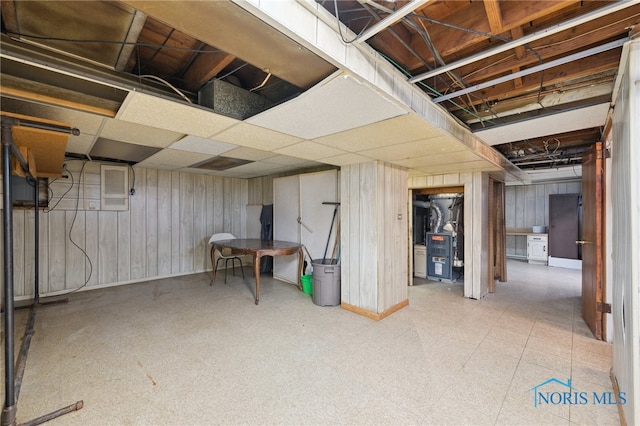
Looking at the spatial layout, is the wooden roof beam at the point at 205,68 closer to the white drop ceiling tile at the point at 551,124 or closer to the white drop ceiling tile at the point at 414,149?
the white drop ceiling tile at the point at 414,149

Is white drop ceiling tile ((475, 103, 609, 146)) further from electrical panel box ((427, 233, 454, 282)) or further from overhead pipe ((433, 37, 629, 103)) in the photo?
electrical panel box ((427, 233, 454, 282))

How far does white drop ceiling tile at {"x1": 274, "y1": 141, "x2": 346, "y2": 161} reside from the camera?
272 centimetres

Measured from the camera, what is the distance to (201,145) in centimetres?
312

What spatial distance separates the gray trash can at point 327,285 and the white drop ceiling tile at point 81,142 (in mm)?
3036

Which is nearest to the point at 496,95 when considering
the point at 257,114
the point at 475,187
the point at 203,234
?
the point at 257,114

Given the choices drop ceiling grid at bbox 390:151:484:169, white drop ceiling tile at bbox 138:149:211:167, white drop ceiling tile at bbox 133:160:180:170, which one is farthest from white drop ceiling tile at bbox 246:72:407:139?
white drop ceiling tile at bbox 133:160:180:170

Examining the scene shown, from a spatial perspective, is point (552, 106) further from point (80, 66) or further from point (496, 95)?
point (80, 66)

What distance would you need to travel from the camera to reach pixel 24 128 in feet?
5.40

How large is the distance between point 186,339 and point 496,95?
3.68 metres

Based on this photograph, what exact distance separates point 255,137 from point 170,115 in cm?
72

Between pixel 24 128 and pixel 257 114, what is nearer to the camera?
pixel 24 128

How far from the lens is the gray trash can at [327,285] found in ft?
12.1

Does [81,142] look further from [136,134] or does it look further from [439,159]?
[439,159]

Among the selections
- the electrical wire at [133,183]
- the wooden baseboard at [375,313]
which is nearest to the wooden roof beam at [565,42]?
the wooden baseboard at [375,313]
